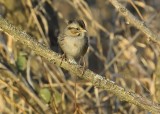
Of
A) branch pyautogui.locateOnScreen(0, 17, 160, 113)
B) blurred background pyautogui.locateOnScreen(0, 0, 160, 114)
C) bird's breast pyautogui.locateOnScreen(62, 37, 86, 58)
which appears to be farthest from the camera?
blurred background pyautogui.locateOnScreen(0, 0, 160, 114)

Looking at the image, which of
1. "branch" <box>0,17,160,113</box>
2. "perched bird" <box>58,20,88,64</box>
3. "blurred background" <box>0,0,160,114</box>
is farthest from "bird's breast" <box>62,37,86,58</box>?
"branch" <box>0,17,160,113</box>

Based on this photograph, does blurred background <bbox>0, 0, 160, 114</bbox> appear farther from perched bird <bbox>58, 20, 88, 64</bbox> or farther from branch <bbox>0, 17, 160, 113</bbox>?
branch <bbox>0, 17, 160, 113</bbox>

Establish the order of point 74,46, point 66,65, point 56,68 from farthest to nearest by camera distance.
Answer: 1. point 56,68
2. point 74,46
3. point 66,65

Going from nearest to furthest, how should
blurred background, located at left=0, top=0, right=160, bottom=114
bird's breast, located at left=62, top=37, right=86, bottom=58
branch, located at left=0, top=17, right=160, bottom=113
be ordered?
branch, located at left=0, top=17, right=160, bottom=113 → bird's breast, located at left=62, top=37, right=86, bottom=58 → blurred background, located at left=0, top=0, right=160, bottom=114

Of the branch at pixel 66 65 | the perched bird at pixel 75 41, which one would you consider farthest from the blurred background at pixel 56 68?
the branch at pixel 66 65

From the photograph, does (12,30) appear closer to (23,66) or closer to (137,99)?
(137,99)

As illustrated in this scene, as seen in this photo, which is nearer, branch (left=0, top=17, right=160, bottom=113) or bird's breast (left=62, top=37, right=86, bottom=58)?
branch (left=0, top=17, right=160, bottom=113)

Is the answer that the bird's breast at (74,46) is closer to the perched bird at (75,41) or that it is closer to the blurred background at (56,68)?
the perched bird at (75,41)

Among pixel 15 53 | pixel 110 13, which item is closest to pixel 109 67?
pixel 15 53

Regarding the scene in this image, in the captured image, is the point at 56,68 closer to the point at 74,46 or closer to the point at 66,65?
the point at 74,46

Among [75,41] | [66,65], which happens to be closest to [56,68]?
[75,41]
